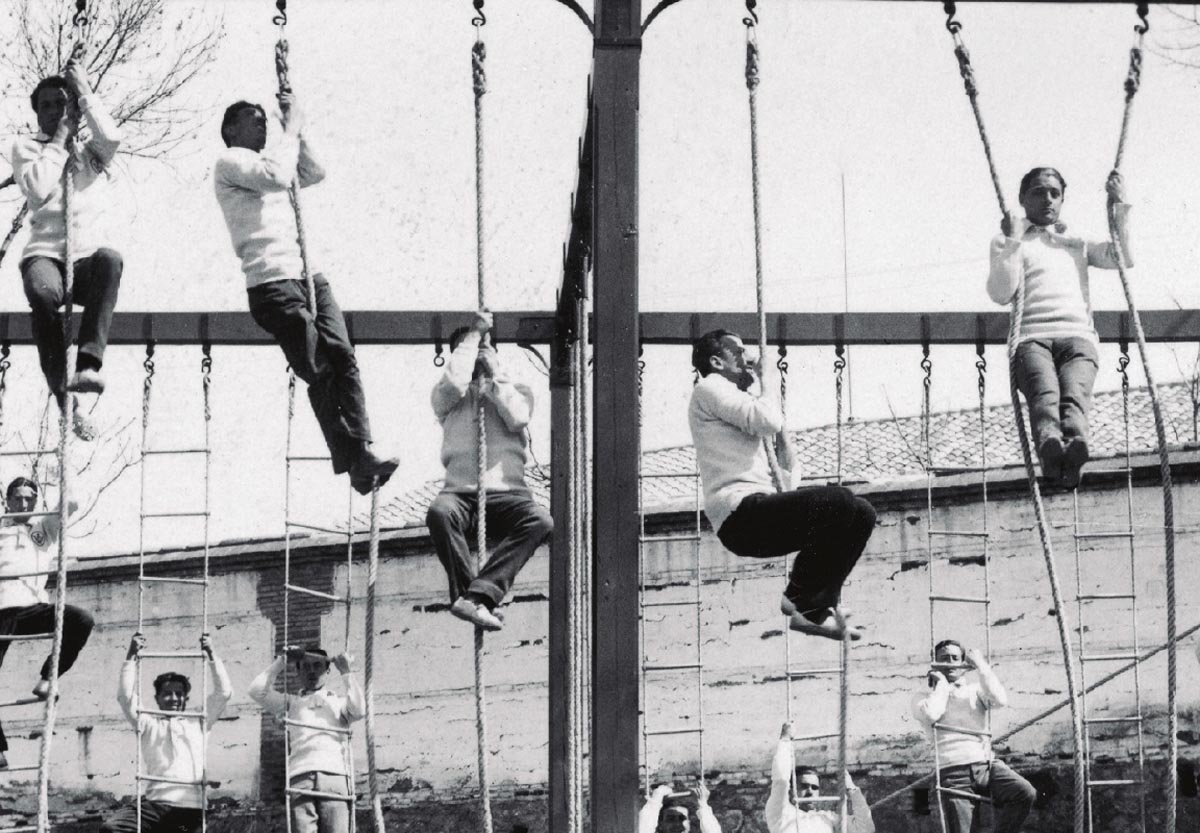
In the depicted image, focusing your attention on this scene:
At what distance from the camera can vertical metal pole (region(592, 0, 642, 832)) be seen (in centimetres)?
667

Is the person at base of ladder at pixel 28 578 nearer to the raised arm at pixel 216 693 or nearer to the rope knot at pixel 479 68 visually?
the raised arm at pixel 216 693

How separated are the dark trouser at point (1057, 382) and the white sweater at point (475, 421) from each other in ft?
6.25

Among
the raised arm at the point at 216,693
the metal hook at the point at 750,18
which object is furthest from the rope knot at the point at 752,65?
the raised arm at the point at 216,693

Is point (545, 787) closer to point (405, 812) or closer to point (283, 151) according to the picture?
point (405, 812)

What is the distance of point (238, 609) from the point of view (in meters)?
15.8

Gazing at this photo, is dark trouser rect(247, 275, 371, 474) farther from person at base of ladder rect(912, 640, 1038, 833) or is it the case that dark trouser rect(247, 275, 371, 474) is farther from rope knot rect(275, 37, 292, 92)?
person at base of ladder rect(912, 640, 1038, 833)

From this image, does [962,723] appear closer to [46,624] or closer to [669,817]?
[669,817]

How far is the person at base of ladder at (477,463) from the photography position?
320 inches

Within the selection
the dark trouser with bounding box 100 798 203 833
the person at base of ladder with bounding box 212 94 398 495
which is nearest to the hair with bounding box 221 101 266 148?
the person at base of ladder with bounding box 212 94 398 495

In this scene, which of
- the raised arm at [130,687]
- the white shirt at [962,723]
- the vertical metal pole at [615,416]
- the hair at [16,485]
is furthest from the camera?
the white shirt at [962,723]

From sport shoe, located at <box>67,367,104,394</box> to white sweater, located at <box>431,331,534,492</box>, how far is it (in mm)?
1278

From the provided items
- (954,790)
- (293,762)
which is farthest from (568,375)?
(954,790)

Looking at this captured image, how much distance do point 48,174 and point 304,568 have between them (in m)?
8.09

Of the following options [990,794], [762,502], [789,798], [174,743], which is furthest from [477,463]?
[990,794]
